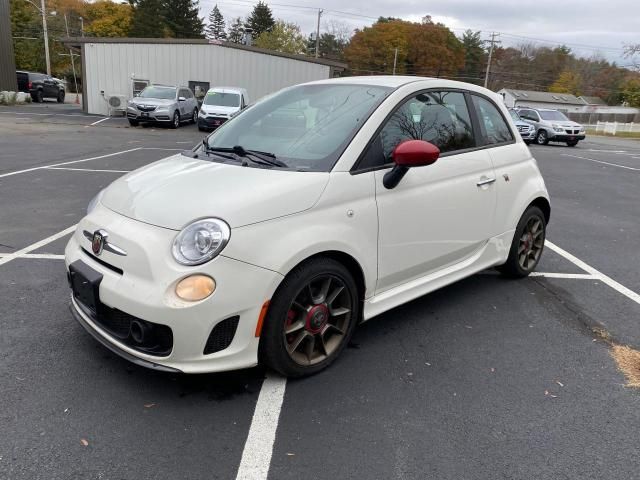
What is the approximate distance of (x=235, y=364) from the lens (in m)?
2.67

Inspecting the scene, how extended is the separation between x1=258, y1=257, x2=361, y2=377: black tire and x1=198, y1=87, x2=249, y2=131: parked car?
1798 cm

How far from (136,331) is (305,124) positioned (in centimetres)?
172

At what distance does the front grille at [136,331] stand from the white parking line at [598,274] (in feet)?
13.1

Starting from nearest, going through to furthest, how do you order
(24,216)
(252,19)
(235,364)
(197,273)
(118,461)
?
(118,461) → (197,273) → (235,364) → (24,216) → (252,19)

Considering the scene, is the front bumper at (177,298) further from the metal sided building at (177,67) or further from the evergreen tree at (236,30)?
the evergreen tree at (236,30)

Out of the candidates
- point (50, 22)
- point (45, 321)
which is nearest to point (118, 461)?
point (45, 321)

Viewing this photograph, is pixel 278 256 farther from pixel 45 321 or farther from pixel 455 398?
pixel 45 321

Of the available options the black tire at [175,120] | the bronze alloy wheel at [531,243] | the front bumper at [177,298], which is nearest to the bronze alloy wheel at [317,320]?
the front bumper at [177,298]

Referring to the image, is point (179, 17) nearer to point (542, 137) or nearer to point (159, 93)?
point (159, 93)

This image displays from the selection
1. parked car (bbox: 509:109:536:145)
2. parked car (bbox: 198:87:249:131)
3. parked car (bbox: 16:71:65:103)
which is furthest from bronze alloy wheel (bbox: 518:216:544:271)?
parked car (bbox: 16:71:65:103)

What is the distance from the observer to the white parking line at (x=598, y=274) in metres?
4.64

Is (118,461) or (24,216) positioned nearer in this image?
(118,461)

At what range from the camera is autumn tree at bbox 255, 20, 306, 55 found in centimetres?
7506

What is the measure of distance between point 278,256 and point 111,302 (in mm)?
883
